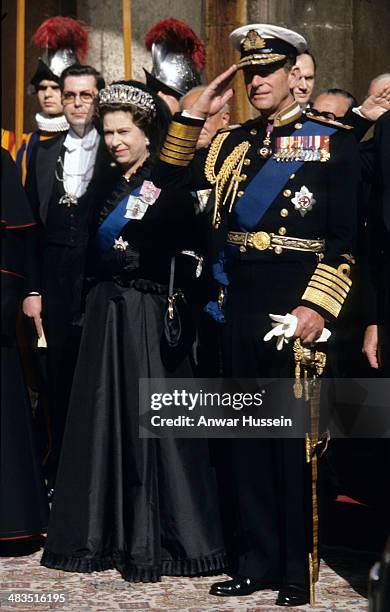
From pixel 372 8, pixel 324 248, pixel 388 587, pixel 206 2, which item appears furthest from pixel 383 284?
pixel 206 2

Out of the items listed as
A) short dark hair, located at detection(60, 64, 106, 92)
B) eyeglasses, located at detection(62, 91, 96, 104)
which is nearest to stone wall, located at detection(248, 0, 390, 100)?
short dark hair, located at detection(60, 64, 106, 92)

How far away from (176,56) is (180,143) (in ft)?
8.39

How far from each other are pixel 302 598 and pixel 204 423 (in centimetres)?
90

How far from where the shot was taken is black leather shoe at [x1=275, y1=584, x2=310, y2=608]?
19.6 feet

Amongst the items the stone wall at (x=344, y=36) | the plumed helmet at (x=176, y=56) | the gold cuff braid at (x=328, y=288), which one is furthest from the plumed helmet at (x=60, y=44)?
the gold cuff braid at (x=328, y=288)

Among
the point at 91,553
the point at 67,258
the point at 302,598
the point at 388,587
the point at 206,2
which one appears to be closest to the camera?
the point at 388,587

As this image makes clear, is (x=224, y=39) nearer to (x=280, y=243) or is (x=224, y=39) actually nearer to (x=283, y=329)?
(x=280, y=243)

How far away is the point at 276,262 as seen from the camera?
6.11 m

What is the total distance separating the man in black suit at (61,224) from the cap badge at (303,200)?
1.62 metres

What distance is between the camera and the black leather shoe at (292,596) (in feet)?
19.6

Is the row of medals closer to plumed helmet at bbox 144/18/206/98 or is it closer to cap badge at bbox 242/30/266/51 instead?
cap badge at bbox 242/30/266/51

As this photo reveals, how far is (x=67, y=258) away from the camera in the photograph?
7.59 m

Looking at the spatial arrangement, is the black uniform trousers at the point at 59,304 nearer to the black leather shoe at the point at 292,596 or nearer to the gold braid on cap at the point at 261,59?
the gold braid on cap at the point at 261,59

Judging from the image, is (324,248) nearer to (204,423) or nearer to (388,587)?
(204,423)
